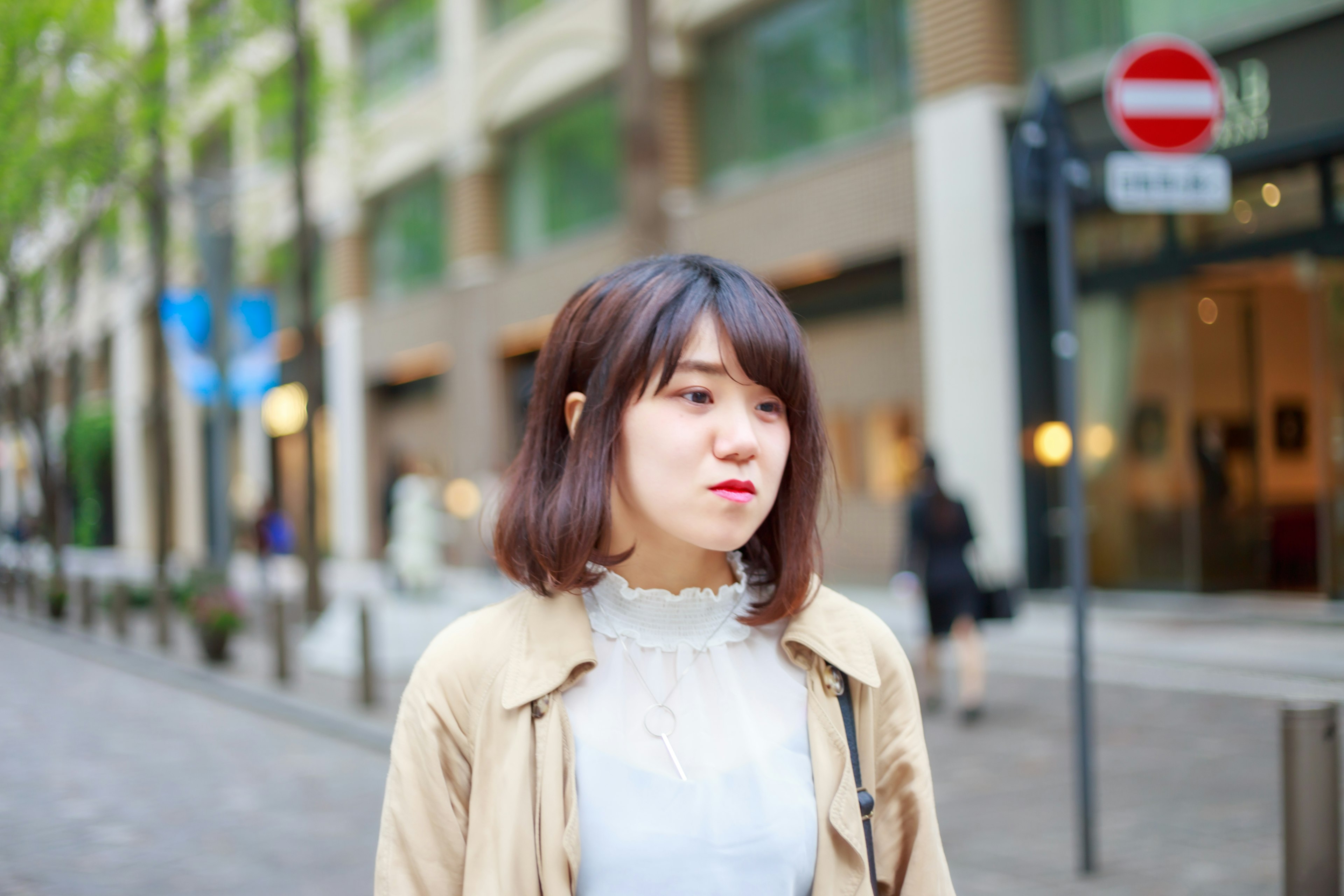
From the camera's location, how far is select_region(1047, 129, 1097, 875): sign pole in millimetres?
5070

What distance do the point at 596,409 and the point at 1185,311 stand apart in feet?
42.6

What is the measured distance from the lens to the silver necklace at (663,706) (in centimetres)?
166

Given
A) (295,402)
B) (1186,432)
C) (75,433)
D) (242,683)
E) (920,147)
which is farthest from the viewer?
(75,433)

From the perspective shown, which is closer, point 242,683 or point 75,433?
point 242,683

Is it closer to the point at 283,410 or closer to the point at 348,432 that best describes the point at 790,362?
the point at 283,410

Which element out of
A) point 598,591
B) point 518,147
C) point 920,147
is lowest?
point 598,591

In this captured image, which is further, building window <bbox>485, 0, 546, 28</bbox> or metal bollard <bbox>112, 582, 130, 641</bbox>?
building window <bbox>485, 0, 546, 28</bbox>

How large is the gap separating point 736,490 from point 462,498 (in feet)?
79.8

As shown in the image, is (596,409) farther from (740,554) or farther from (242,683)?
(242,683)

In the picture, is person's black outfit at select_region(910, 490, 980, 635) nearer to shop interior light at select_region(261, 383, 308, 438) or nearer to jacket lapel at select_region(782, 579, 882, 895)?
jacket lapel at select_region(782, 579, 882, 895)

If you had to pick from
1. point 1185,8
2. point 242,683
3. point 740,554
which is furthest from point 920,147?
point 740,554

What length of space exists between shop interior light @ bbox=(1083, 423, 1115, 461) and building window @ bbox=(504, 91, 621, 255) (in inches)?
375

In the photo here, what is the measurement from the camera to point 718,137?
62.4ft

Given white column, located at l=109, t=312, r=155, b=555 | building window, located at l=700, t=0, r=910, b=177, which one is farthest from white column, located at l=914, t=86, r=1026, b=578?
white column, located at l=109, t=312, r=155, b=555
